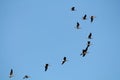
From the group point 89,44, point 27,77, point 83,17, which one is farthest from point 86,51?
point 27,77

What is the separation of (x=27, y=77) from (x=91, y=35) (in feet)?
29.1

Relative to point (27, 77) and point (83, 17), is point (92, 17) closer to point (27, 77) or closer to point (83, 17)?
point (83, 17)

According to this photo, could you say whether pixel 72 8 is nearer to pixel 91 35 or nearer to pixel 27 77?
pixel 91 35

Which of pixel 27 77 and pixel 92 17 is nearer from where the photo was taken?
pixel 92 17

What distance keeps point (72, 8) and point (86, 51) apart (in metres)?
5.08

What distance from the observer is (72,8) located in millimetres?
42500

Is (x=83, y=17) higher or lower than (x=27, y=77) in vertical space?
higher

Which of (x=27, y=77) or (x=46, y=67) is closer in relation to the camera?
(x=46, y=67)

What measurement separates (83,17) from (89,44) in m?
2.90

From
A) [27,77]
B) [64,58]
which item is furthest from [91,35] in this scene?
[27,77]

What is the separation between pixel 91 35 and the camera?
1587 inches

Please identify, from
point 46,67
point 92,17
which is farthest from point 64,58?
point 92,17

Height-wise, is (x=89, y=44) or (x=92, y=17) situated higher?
(x=92, y=17)

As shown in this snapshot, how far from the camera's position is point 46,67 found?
40.6m
